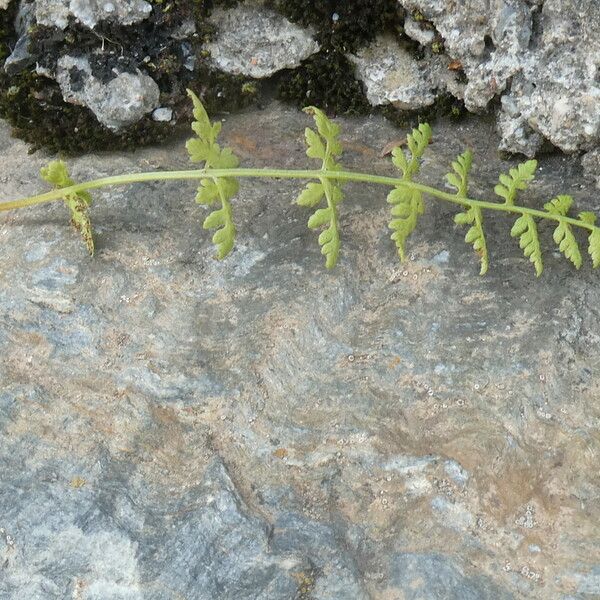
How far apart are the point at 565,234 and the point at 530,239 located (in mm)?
154

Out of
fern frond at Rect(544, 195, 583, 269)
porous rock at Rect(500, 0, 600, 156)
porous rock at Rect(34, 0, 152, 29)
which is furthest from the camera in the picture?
porous rock at Rect(34, 0, 152, 29)

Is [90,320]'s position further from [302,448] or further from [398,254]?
[398,254]

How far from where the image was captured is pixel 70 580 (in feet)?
9.20

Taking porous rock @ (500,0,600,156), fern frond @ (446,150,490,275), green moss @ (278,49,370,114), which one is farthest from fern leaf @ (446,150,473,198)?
green moss @ (278,49,370,114)

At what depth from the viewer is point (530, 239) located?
11.0 ft

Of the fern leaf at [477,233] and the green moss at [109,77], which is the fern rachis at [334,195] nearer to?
the fern leaf at [477,233]

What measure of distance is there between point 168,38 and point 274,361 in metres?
1.72

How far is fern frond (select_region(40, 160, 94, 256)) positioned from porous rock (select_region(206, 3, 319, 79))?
3.22 ft

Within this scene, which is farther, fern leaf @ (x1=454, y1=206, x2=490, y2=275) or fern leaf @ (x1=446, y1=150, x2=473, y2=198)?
fern leaf @ (x1=446, y1=150, x2=473, y2=198)

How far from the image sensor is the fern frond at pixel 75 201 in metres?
3.52

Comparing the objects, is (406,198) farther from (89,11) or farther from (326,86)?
(89,11)

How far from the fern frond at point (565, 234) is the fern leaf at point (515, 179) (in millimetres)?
141

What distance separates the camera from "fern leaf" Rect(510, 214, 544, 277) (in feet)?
10.9

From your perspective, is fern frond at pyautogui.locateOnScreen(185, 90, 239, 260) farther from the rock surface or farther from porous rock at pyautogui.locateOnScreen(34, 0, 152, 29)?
porous rock at pyautogui.locateOnScreen(34, 0, 152, 29)
